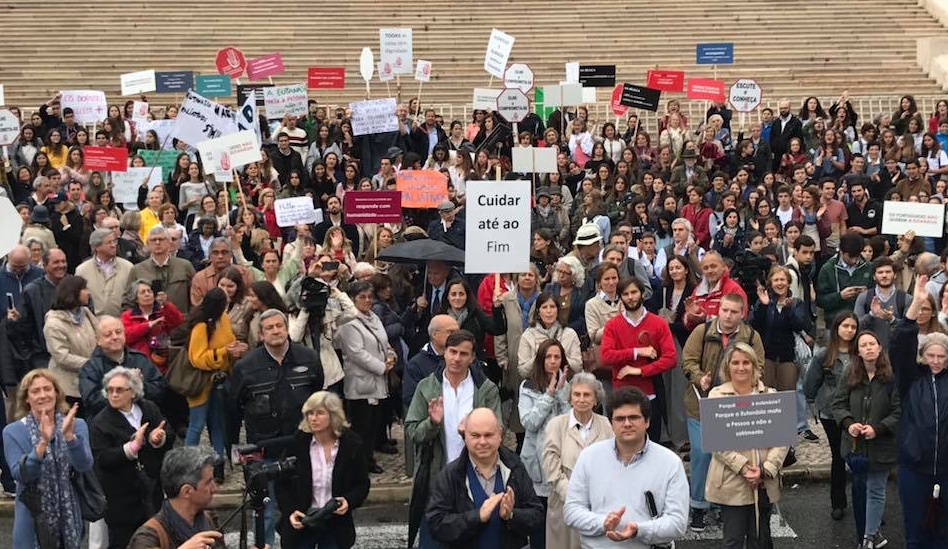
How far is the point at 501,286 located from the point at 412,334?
0.85 m

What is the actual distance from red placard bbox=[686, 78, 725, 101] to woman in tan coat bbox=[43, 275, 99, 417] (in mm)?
13486

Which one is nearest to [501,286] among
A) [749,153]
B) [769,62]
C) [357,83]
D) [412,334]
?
[412,334]

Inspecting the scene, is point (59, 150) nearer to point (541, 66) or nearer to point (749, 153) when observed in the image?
point (749, 153)

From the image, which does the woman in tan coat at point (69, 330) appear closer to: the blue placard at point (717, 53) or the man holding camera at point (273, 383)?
the man holding camera at point (273, 383)

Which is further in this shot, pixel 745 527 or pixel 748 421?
pixel 745 527

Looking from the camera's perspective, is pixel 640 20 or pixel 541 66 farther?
pixel 640 20

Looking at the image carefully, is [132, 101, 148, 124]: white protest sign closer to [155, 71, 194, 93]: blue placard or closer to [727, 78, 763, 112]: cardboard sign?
[155, 71, 194, 93]: blue placard

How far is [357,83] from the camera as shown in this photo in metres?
28.6

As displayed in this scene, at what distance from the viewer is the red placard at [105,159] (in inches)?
662

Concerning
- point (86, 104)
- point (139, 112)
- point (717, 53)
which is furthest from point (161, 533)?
point (717, 53)

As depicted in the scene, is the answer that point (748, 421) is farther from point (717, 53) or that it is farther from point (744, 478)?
point (717, 53)

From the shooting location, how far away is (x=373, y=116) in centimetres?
1964

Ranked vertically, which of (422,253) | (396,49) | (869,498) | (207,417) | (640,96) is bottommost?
(869,498)

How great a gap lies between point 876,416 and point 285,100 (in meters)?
12.3
